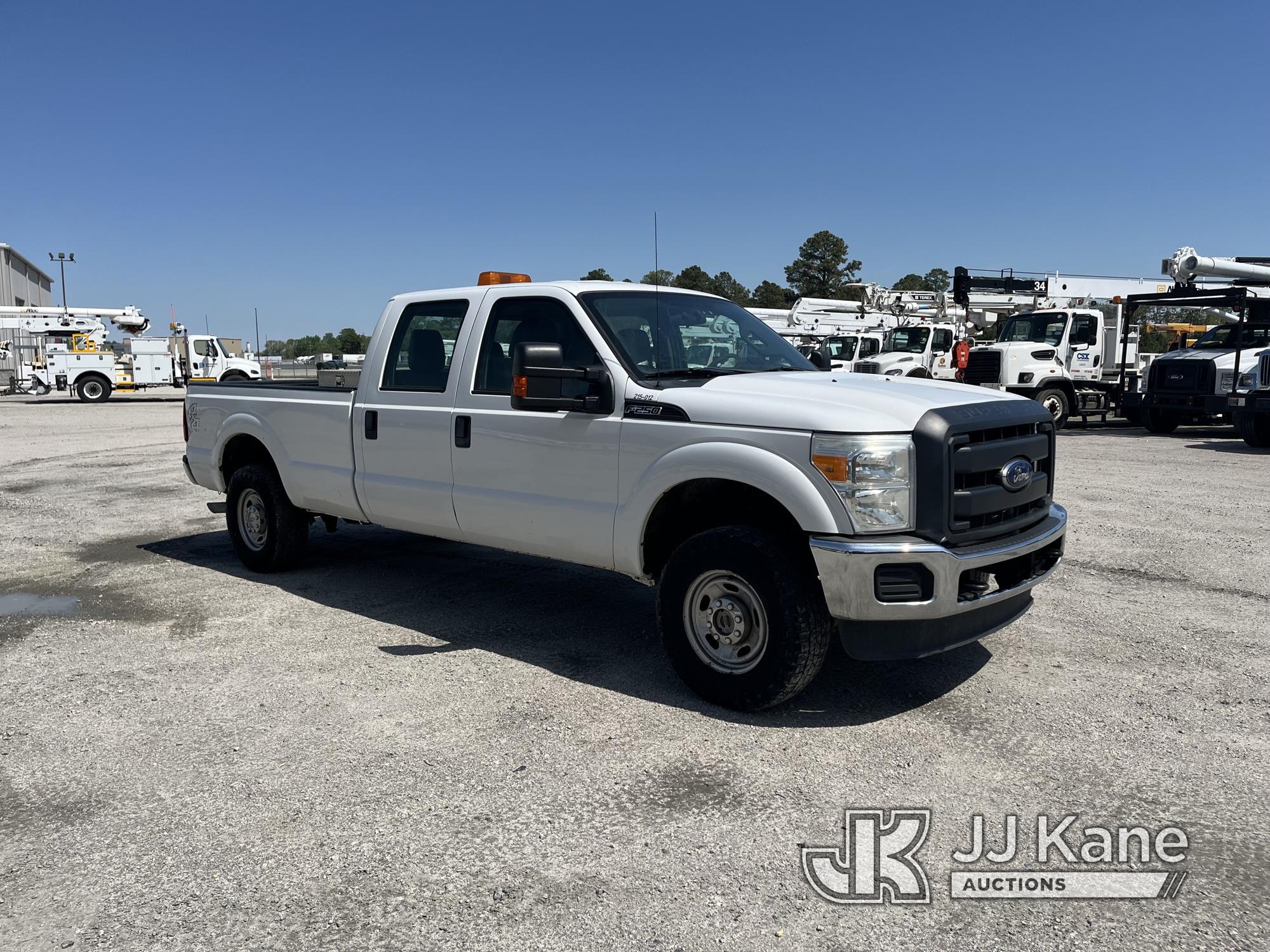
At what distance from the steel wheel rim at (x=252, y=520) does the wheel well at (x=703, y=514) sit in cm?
354

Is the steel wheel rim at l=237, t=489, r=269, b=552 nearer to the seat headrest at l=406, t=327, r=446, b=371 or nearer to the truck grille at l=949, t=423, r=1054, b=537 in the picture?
the seat headrest at l=406, t=327, r=446, b=371

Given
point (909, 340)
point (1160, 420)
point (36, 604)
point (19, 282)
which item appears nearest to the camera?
point (36, 604)

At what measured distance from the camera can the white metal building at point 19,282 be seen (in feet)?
254

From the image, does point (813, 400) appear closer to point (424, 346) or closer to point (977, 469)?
point (977, 469)

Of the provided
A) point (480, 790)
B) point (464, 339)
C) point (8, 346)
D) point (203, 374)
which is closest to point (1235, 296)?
point (464, 339)

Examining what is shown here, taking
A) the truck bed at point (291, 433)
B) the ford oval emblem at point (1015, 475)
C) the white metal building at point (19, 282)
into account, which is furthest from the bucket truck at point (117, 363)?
the white metal building at point (19, 282)

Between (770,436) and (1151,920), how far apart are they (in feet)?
7.08

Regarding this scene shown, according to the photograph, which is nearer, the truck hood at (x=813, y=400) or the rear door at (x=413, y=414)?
the truck hood at (x=813, y=400)

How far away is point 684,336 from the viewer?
203 inches

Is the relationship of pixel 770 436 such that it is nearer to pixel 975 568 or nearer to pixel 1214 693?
pixel 975 568

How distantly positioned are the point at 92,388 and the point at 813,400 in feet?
114

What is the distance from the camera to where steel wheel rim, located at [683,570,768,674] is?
419cm

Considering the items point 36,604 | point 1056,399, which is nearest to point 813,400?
point 36,604

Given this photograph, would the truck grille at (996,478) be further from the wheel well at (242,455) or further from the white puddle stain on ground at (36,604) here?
the white puddle stain on ground at (36,604)
